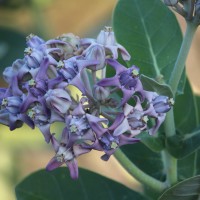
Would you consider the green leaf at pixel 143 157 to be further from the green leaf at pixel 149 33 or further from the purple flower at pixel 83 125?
the purple flower at pixel 83 125

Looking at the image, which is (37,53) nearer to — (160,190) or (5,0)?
(160,190)

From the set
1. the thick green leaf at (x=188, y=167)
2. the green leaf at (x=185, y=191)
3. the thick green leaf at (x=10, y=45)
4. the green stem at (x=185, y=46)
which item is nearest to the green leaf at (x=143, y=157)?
the thick green leaf at (x=188, y=167)

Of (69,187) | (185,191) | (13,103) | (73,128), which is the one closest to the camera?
(73,128)

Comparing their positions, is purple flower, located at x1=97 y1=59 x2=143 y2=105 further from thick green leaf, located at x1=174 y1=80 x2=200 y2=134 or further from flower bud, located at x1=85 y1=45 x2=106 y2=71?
thick green leaf, located at x1=174 y1=80 x2=200 y2=134

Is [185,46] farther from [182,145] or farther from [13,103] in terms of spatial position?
[13,103]

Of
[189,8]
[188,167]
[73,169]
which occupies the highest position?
[189,8]

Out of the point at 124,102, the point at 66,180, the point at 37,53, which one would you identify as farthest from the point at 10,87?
the point at 66,180

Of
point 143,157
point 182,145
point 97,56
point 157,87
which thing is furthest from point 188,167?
point 97,56
